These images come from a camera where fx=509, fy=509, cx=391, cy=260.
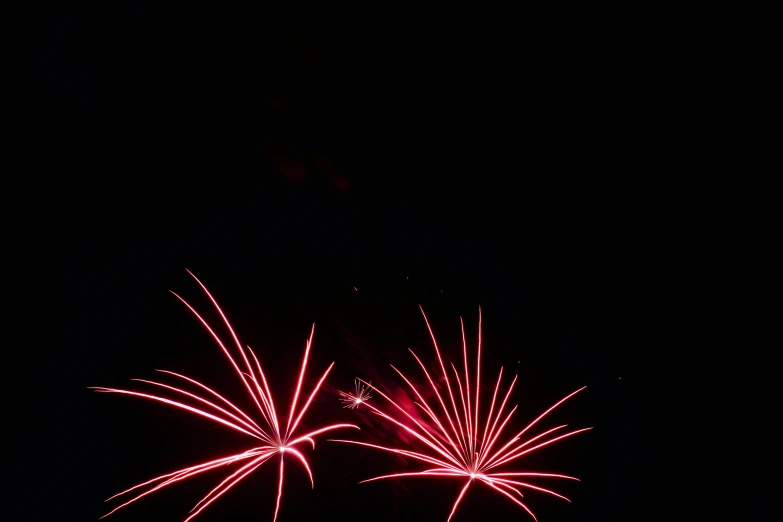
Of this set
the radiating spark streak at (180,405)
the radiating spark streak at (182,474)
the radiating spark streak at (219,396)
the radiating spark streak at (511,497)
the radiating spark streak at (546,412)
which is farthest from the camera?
the radiating spark streak at (546,412)

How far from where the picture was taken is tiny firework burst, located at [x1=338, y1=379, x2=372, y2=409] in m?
4.25

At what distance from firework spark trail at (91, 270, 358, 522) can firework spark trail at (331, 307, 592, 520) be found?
1.50ft

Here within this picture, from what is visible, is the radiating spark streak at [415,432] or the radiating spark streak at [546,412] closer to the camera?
the radiating spark streak at [415,432]

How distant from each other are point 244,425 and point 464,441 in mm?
1797

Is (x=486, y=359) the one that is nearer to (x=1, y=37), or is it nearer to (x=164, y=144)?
(x=164, y=144)

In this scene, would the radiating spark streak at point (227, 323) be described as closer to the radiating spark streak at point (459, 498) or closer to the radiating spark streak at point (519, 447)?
the radiating spark streak at point (459, 498)

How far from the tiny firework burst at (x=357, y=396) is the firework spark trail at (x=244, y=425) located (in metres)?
0.18

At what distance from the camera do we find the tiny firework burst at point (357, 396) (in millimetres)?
4254

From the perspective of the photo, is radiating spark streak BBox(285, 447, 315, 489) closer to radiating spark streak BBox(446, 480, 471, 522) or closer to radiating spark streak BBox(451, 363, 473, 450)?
radiating spark streak BBox(446, 480, 471, 522)

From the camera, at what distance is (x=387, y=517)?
4.01 meters

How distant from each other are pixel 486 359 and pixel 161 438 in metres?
2.88

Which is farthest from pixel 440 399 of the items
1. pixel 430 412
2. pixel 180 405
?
pixel 180 405

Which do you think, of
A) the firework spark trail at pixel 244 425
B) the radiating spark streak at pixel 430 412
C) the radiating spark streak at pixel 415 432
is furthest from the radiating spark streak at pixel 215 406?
the radiating spark streak at pixel 430 412

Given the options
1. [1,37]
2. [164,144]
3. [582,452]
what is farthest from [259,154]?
[582,452]
